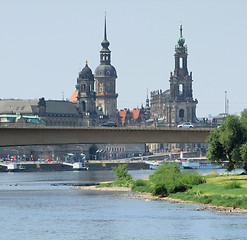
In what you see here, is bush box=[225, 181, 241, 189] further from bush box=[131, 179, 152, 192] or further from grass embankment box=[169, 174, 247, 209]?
bush box=[131, 179, 152, 192]

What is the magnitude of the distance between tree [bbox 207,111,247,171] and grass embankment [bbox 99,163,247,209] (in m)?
2.98

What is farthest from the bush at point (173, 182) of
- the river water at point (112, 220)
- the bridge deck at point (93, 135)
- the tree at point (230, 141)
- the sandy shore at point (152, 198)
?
the bridge deck at point (93, 135)

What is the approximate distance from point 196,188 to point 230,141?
29.3 feet

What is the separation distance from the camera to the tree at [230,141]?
117 meters

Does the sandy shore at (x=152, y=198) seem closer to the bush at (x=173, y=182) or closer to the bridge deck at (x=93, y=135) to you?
the bush at (x=173, y=182)

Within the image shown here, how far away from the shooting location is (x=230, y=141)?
11756 centimetres

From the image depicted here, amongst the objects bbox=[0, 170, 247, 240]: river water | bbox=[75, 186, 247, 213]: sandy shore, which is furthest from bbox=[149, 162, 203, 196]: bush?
bbox=[0, 170, 247, 240]: river water

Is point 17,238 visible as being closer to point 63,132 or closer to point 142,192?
point 142,192

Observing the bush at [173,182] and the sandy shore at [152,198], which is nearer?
the sandy shore at [152,198]

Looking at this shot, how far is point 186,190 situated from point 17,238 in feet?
134

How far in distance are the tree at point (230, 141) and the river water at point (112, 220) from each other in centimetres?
1467

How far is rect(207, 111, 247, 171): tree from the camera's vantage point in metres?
117

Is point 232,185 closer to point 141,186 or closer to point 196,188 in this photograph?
point 196,188

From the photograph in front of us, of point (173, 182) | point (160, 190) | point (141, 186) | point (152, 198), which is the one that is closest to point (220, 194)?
point (152, 198)
